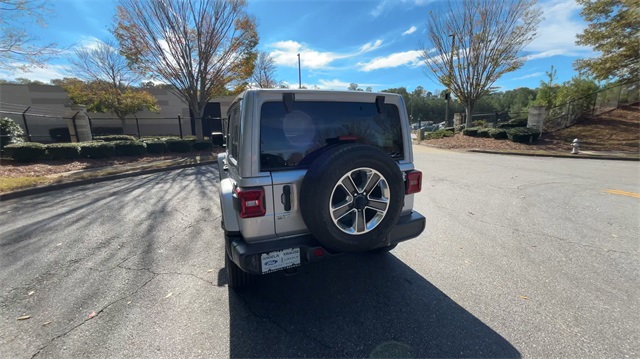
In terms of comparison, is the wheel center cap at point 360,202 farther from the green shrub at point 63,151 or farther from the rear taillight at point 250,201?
the green shrub at point 63,151

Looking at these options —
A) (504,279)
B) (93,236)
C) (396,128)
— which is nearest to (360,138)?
(396,128)

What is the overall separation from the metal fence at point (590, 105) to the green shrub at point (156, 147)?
79.6 ft

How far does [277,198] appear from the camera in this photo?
7.70 feet

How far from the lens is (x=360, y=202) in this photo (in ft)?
7.94

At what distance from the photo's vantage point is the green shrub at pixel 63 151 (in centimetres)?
1035

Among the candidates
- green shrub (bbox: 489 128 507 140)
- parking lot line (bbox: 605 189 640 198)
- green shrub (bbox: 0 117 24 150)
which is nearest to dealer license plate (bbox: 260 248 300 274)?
parking lot line (bbox: 605 189 640 198)

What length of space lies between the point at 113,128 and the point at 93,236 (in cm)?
3410

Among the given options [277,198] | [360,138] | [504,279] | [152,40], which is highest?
[152,40]

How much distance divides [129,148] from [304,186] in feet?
43.0

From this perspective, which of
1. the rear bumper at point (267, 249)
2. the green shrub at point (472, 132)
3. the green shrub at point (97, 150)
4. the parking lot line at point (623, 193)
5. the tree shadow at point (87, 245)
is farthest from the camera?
the green shrub at point (472, 132)

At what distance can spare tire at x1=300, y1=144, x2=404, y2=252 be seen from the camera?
88.0 inches

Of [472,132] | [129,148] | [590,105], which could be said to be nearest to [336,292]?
[129,148]

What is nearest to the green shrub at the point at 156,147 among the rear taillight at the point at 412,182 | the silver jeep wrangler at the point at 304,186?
the silver jeep wrangler at the point at 304,186

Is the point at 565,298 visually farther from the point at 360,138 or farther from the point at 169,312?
the point at 169,312
